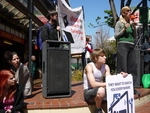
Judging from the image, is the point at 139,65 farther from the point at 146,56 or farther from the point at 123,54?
the point at 123,54

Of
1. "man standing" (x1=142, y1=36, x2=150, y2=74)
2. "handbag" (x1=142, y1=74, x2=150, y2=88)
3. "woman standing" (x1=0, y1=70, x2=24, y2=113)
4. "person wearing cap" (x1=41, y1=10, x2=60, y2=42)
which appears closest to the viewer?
"woman standing" (x1=0, y1=70, x2=24, y2=113)

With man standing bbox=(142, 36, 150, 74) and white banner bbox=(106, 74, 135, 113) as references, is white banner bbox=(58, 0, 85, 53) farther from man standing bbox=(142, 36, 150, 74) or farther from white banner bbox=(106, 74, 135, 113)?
man standing bbox=(142, 36, 150, 74)

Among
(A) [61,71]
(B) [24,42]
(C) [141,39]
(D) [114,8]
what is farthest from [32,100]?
(B) [24,42]

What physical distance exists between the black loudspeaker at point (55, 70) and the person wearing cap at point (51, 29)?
23cm

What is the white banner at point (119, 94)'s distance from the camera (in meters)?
3.83

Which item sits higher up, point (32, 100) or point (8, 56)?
point (8, 56)

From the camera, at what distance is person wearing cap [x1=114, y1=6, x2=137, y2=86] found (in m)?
5.32

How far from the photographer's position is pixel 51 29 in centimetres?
517

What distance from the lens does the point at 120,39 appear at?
5582 mm

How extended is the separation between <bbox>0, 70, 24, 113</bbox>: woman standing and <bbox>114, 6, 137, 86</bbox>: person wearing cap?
2.50 metres

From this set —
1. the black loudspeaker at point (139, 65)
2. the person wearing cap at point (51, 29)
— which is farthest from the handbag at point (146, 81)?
the person wearing cap at point (51, 29)

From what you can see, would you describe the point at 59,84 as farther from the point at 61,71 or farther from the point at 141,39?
the point at 141,39

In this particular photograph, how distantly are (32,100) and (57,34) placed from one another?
145 centimetres

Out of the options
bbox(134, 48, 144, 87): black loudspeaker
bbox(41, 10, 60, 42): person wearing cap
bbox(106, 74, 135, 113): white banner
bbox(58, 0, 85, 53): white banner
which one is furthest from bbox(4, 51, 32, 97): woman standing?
bbox(134, 48, 144, 87): black loudspeaker
